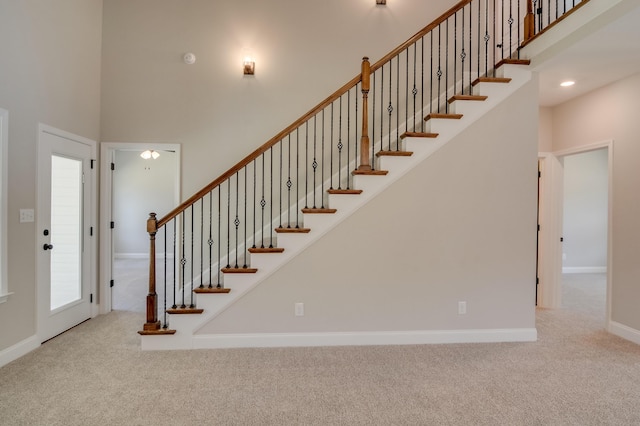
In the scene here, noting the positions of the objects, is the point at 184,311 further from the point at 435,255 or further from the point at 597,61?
the point at 597,61

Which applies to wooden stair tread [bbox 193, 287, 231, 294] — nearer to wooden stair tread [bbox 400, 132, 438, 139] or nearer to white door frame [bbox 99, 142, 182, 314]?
white door frame [bbox 99, 142, 182, 314]

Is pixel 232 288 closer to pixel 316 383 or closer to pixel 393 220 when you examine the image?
pixel 316 383

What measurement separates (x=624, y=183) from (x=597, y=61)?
136cm

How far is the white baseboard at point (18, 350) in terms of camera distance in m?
2.82

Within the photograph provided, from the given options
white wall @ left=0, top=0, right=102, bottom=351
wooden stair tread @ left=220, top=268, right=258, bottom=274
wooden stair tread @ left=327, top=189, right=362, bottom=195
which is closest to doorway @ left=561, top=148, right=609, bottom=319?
wooden stair tread @ left=327, top=189, right=362, bottom=195

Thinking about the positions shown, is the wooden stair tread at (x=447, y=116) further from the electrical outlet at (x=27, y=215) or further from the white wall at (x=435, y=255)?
the electrical outlet at (x=27, y=215)

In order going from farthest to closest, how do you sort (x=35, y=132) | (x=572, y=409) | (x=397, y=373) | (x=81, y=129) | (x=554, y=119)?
(x=554, y=119) < (x=81, y=129) < (x=35, y=132) < (x=397, y=373) < (x=572, y=409)

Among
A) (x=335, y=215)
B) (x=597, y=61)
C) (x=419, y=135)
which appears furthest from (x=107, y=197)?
(x=597, y=61)

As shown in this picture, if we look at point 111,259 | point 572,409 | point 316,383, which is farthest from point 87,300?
point 572,409

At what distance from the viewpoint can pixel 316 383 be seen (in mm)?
2549

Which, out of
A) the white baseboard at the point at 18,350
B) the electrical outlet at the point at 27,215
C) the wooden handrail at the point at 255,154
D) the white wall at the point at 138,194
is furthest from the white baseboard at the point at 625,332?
the white wall at the point at 138,194

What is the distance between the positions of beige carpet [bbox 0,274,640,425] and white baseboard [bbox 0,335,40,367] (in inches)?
2.7

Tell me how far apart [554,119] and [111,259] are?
20.5ft

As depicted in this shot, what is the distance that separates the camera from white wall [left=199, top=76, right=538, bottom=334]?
10.7 feet
